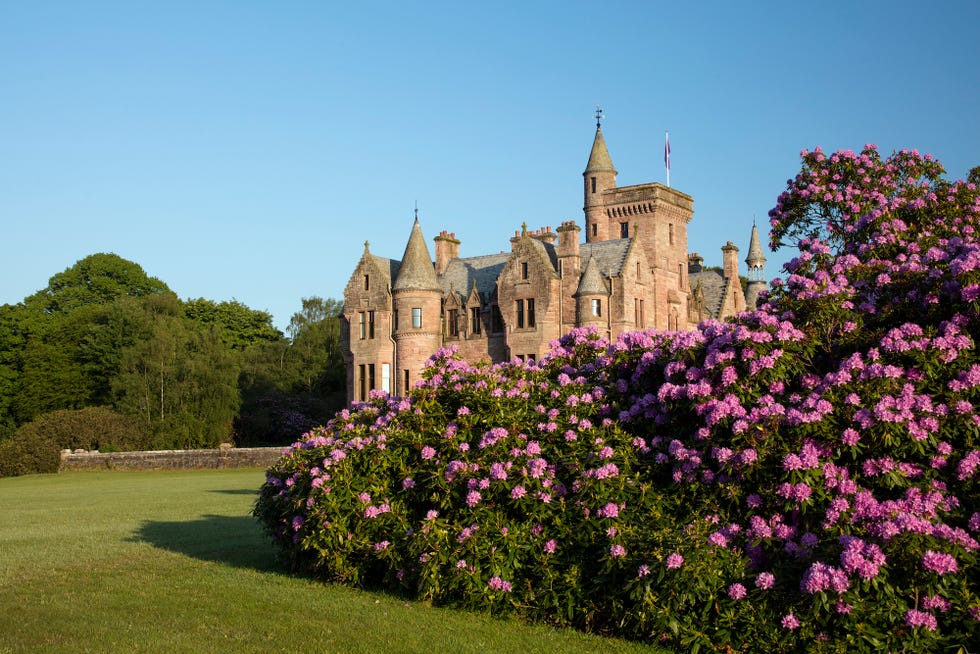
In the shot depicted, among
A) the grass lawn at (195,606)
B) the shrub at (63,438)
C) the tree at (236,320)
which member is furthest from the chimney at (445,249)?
the grass lawn at (195,606)

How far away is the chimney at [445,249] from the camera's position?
56312mm

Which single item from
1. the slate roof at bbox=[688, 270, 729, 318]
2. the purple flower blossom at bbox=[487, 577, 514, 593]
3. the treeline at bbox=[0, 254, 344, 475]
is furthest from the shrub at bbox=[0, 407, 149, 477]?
the purple flower blossom at bbox=[487, 577, 514, 593]

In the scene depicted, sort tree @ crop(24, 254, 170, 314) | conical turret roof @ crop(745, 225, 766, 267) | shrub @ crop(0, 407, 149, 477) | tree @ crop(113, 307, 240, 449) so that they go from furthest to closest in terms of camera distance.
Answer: tree @ crop(24, 254, 170, 314), conical turret roof @ crop(745, 225, 766, 267), tree @ crop(113, 307, 240, 449), shrub @ crop(0, 407, 149, 477)

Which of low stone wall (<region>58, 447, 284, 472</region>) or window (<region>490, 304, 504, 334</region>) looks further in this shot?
window (<region>490, 304, 504, 334</region>)

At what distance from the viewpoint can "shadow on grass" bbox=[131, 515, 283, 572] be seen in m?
15.5

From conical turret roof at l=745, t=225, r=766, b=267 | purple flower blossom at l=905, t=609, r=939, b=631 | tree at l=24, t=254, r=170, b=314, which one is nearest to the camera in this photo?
purple flower blossom at l=905, t=609, r=939, b=631

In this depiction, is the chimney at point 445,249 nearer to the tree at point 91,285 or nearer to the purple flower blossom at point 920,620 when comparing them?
the tree at point 91,285

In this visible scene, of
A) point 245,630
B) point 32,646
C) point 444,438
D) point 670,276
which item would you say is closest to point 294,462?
point 444,438

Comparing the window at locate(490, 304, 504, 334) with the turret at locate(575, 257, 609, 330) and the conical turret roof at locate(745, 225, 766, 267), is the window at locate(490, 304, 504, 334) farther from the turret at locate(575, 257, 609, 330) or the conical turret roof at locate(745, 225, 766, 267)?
the conical turret roof at locate(745, 225, 766, 267)

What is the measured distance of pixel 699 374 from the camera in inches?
413

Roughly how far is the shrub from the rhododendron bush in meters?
43.6

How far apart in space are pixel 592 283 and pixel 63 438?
110 feet

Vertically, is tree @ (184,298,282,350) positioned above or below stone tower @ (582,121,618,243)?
below

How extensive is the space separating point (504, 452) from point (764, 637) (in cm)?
397
